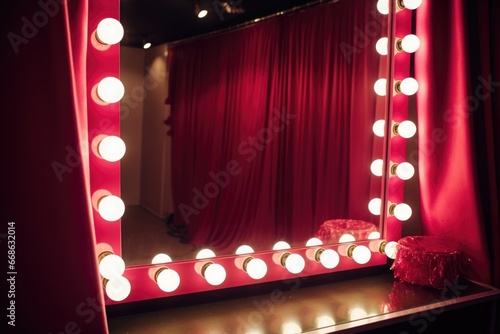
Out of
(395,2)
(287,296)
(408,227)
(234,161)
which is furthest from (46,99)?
(408,227)

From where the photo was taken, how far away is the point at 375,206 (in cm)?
142

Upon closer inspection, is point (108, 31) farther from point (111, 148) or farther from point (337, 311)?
point (337, 311)

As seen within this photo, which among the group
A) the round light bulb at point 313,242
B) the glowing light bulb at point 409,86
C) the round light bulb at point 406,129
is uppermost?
the glowing light bulb at point 409,86

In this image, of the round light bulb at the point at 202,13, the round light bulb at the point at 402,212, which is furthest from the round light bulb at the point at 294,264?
the round light bulb at the point at 202,13

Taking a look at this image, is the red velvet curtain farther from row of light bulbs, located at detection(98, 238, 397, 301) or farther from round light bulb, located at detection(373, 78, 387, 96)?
round light bulb, located at detection(373, 78, 387, 96)

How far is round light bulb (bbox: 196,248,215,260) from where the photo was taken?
1.07 m

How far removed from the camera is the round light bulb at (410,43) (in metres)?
1.36

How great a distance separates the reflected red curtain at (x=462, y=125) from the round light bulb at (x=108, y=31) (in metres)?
1.07

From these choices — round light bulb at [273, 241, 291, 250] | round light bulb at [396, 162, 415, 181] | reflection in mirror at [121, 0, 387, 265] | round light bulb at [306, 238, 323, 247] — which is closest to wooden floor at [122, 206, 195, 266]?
reflection in mirror at [121, 0, 387, 265]

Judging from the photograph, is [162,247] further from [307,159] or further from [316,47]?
[316,47]

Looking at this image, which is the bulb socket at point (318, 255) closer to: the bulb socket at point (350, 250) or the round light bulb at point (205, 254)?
the bulb socket at point (350, 250)

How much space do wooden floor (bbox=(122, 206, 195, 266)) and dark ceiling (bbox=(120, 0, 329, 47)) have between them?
0.44 m

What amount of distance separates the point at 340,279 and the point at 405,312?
0.88 ft

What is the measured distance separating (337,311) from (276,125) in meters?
0.64
